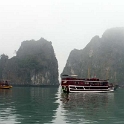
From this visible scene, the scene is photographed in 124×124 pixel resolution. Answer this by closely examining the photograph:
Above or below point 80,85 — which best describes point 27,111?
below

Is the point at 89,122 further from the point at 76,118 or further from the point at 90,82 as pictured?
the point at 90,82

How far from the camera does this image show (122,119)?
32.2 m

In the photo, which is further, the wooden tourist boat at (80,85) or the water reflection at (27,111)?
the wooden tourist boat at (80,85)

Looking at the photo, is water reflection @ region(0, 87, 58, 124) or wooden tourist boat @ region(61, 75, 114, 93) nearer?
water reflection @ region(0, 87, 58, 124)

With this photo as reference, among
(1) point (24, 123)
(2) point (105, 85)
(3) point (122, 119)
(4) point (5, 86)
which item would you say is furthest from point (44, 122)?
(4) point (5, 86)

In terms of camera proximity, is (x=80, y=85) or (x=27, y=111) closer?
(x=27, y=111)

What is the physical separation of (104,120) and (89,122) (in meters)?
2.58

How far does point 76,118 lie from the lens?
3192 cm

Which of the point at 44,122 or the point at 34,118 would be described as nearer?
the point at 44,122

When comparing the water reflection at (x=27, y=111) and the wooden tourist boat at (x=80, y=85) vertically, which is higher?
the wooden tourist boat at (x=80, y=85)

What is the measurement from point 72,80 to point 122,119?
230ft

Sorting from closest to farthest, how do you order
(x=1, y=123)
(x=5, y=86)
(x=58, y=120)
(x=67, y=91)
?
(x=1, y=123) → (x=58, y=120) → (x=67, y=91) → (x=5, y=86)

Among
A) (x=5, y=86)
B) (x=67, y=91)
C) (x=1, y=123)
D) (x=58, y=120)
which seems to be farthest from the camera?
(x=5, y=86)

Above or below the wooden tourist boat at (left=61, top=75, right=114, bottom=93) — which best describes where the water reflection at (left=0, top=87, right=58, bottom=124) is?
below
